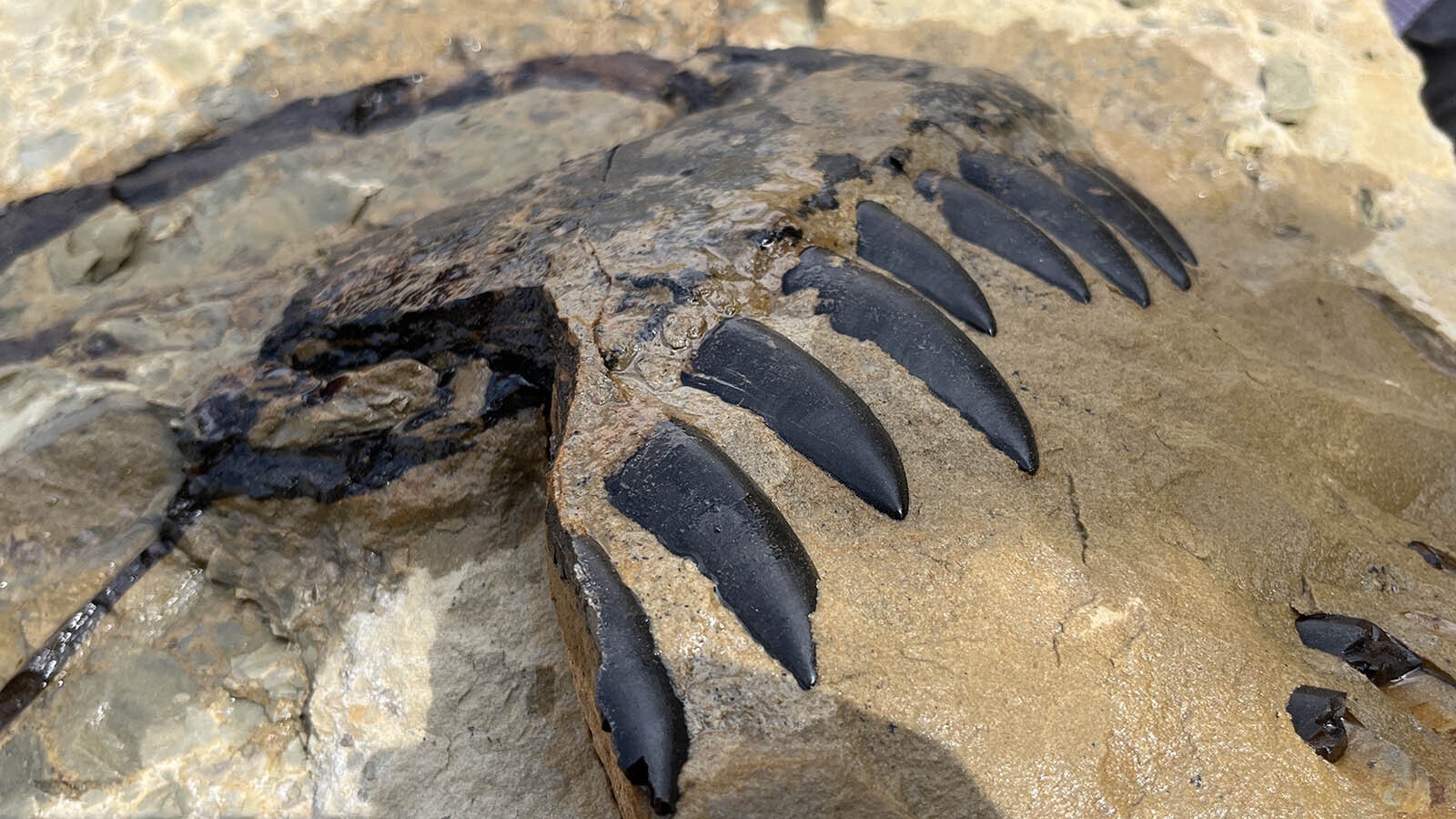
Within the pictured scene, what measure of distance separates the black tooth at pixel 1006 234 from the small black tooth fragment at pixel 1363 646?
2.77 feet

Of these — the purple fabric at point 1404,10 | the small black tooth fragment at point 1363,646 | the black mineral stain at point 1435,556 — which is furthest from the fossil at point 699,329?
the purple fabric at point 1404,10

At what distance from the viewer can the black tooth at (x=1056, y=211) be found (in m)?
2.34

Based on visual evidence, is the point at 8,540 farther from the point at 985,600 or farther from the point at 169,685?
the point at 985,600

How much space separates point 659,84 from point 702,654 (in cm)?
253

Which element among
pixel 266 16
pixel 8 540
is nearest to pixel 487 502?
pixel 8 540

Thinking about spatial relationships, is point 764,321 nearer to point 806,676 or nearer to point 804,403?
point 804,403

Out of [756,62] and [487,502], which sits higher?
[756,62]

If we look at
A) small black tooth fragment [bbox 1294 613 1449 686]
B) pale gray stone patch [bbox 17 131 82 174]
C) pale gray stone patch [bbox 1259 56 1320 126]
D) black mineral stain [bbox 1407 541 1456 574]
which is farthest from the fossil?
pale gray stone patch [bbox 17 131 82 174]

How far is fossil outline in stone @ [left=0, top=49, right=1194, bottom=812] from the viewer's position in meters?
1.58

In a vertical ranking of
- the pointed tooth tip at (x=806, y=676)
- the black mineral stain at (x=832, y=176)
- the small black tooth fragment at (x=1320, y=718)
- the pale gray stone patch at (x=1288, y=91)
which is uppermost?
the black mineral stain at (x=832, y=176)

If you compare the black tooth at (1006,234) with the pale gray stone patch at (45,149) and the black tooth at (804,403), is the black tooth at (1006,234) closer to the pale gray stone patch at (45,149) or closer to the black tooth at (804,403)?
the black tooth at (804,403)

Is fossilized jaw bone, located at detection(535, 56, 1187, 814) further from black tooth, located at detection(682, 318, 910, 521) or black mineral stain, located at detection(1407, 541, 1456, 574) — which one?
black mineral stain, located at detection(1407, 541, 1456, 574)

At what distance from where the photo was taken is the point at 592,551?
5.24ft

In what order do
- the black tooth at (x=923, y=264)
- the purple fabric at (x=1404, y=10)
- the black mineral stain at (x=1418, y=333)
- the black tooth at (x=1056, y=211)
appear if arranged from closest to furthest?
the black tooth at (x=923, y=264)
the black tooth at (x=1056, y=211)
the black mineral stain at (x=1418, y=333)
the purple fabric at (x=1404, y=10)
